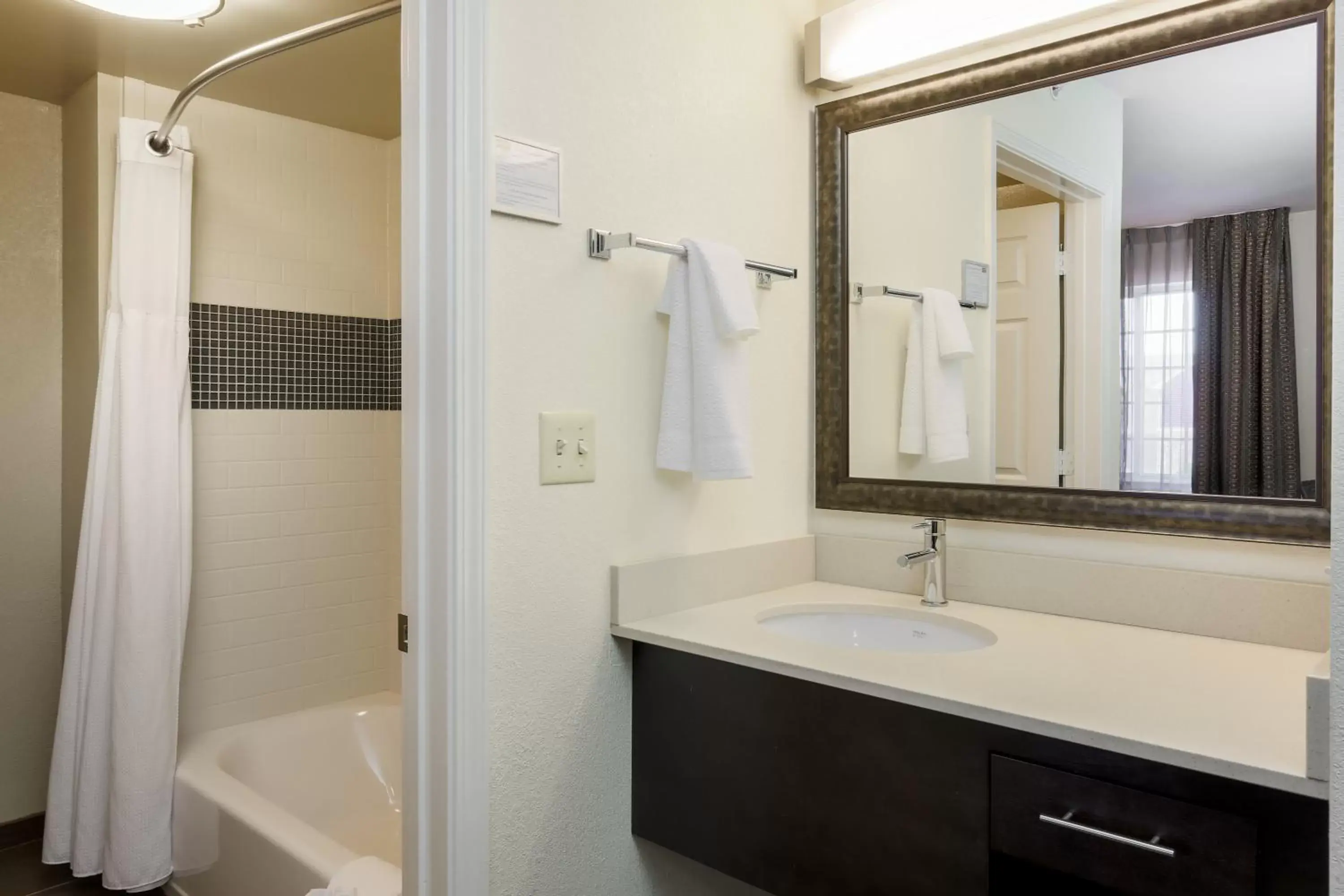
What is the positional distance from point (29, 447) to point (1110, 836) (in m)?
2.94

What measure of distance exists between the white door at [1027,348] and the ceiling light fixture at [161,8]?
1.62 meters

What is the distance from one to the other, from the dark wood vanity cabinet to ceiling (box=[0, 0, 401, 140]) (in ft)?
5.61

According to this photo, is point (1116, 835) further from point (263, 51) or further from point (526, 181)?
point (263, 51)

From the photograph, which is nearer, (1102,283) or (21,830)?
(1102,283)

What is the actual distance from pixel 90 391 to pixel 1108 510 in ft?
8.43

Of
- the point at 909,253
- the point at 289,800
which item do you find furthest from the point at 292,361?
the point at 909,253

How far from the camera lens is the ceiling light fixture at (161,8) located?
1.70 m

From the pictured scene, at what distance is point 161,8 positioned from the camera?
1.73m

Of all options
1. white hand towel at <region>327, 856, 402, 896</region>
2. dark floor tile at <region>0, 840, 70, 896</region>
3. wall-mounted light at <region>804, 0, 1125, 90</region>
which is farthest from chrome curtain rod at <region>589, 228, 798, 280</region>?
dark floor tile at <region>0, 840, 70, 896</region>

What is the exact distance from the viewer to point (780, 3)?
1816 mm

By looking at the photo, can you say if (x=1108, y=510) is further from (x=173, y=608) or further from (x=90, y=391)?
(x=90, y=391)

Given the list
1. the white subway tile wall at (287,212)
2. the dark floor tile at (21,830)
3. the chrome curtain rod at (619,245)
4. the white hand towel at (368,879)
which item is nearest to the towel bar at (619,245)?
the chrome curtain rod at (619,245)

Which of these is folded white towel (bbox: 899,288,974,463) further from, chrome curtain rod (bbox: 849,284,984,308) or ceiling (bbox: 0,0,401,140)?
ceiling (bbox: 0,0,401,140)

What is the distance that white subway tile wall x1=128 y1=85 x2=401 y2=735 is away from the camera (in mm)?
2547
